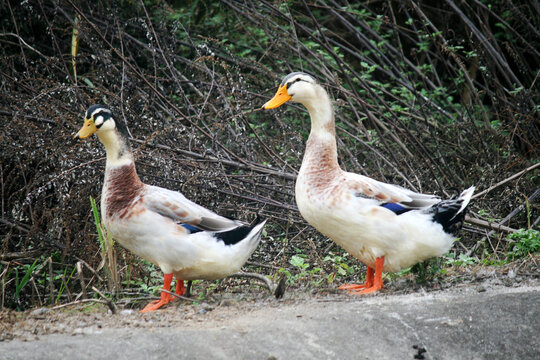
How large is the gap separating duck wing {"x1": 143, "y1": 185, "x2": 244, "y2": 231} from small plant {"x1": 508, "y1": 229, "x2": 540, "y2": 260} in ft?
7.59

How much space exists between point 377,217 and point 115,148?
1.89 m

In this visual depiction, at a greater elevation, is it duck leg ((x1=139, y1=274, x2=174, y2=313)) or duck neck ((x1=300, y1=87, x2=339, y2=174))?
duck neck ((x1=300, y1=87, x2=339, y2=174))

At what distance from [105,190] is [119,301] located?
0.77 meters

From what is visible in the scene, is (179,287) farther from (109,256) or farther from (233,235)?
(233,235)

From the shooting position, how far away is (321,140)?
4.93 metres

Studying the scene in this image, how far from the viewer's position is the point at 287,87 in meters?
5.00

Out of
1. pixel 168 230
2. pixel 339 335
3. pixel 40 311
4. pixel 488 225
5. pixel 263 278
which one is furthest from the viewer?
pixel 488 225

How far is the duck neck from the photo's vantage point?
4.84m

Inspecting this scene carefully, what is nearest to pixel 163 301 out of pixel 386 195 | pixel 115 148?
pixel 115 148

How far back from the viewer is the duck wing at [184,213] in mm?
4426

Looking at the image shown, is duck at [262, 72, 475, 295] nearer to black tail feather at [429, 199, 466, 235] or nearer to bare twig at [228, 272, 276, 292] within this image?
black tail feather at [429, 199, 466, 235]

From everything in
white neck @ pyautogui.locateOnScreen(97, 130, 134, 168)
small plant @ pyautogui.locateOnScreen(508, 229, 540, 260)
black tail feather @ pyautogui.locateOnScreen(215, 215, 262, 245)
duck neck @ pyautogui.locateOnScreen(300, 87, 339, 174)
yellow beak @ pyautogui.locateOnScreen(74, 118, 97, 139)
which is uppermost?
yellow beak @ pyautogui.locateOnScreen(74, 118, 97, 139)

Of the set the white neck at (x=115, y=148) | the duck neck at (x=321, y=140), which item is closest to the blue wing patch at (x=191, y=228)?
the white neck at (x=115, y=148)

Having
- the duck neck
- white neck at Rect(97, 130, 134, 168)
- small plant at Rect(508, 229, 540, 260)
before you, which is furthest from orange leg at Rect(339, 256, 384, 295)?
white neck at Rect(97, 130, 134, 168)
